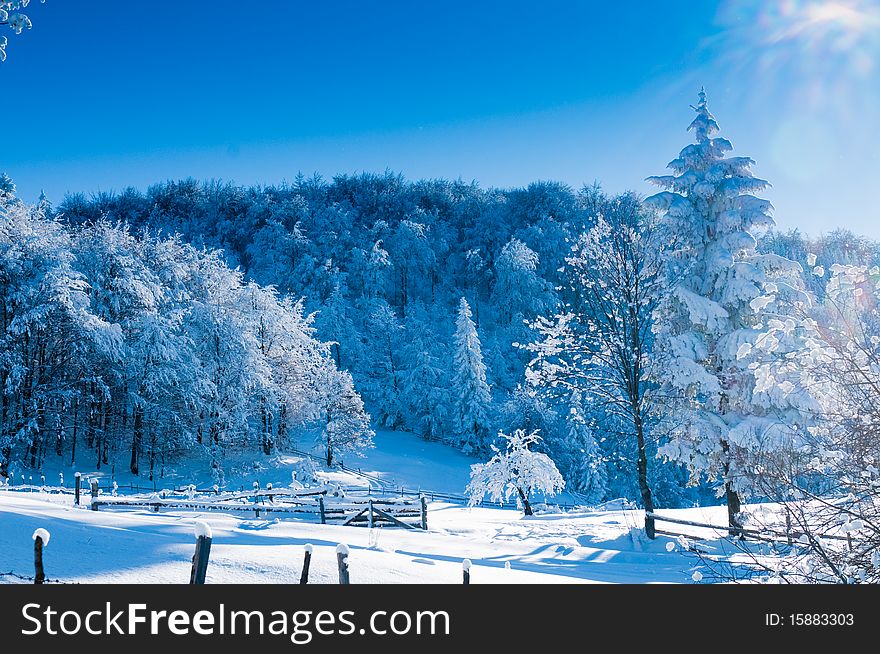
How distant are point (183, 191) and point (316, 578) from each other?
96.0 metres

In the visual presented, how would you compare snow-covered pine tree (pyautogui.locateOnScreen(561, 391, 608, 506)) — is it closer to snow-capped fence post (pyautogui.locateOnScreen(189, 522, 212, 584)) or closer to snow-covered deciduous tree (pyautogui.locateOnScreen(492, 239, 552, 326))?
snow-covered deciduous tree (pyautogui.locateOnScreen(492, 239, 552, 326))

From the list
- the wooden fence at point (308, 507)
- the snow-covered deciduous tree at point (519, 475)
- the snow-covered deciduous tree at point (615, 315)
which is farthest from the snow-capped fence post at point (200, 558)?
the snow-covered deciduous tree at point (519, 475)

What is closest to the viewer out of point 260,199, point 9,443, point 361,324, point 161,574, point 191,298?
point 161,574

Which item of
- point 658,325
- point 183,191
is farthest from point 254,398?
point 183,191

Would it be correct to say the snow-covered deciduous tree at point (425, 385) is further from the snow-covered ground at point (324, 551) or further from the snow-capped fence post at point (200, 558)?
the snow-capped fence post at point (200, 558)

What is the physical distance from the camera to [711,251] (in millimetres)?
17578

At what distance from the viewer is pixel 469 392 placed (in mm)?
48375

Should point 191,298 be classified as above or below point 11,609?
above

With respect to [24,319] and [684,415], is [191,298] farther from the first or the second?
[684,415]

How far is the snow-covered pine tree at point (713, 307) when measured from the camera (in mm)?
16484

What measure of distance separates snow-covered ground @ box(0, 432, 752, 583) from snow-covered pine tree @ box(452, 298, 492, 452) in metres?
22.8

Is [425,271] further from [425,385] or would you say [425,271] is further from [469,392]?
[469,392]

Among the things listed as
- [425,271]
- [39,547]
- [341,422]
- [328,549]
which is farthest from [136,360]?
[425,271]

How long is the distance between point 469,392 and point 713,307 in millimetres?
32710
